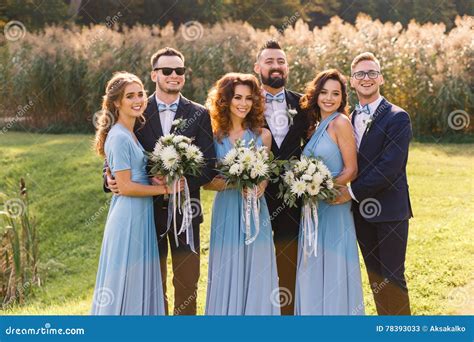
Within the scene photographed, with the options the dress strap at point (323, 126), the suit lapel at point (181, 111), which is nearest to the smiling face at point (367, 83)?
the dress strap at point (323, 126)

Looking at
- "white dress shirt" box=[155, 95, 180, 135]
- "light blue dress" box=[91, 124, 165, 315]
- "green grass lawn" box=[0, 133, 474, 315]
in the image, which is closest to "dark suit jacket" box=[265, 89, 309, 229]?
"white dress shirt" box=[155, 95, 180, 135]

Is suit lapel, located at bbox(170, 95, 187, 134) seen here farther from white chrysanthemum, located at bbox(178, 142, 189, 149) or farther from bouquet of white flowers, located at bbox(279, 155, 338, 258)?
bouquet of white flowers, located at bbox(279, 155, 338, 258)

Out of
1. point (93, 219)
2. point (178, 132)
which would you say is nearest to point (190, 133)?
point (178, 132)

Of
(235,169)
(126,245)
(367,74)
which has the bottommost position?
(126,245)

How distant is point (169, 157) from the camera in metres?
5.25

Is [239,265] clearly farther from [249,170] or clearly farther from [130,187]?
[130,187]

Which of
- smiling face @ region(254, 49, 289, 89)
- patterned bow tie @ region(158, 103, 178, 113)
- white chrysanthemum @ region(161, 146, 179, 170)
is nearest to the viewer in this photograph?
white chrysanthemum @ region(161, 146, 179, 170)

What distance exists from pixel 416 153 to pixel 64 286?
6.48m

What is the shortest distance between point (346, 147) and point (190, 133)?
1.19 m

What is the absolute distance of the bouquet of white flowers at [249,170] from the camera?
5277 mm

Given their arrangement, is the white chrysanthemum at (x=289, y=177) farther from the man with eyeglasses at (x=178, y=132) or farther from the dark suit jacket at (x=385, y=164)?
the man with eyeglasses at (x=178, y=132)

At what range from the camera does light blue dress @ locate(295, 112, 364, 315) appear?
18.0ft

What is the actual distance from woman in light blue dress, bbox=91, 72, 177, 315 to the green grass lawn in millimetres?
2141

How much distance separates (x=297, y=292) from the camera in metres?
5.64
